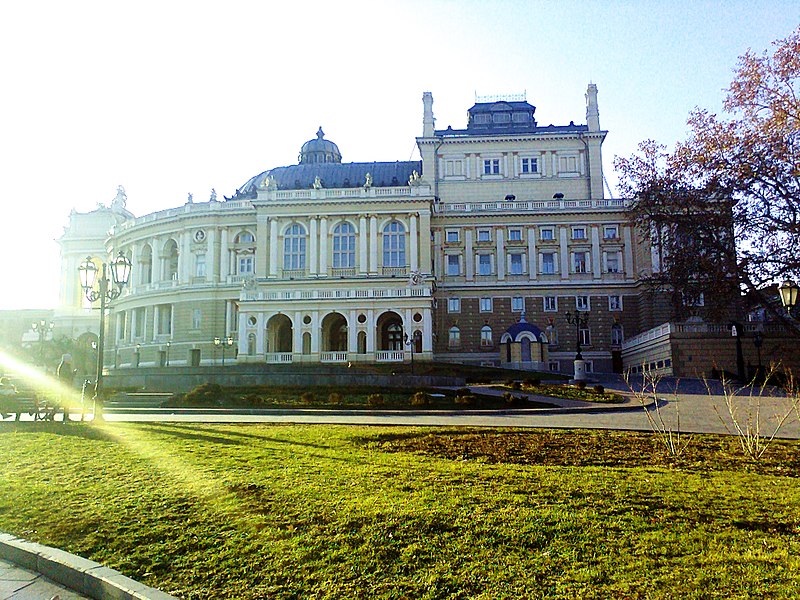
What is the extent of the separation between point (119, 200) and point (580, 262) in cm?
6636

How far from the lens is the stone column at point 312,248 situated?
230 ft

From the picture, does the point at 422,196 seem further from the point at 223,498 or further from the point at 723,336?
the point at 223,498

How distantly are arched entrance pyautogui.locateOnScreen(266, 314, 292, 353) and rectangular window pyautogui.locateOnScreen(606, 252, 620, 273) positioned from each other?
110ft

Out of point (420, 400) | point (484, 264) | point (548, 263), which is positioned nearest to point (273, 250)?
point (484, 264)

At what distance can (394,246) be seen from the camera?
230 feet

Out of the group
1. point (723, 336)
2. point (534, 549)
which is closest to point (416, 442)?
point (534, 549)

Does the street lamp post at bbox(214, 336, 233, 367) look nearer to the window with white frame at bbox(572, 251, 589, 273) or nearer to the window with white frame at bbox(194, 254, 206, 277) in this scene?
the window with white frame at bbox(194, 254, 206, 277)

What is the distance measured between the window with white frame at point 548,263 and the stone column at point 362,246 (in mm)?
18704

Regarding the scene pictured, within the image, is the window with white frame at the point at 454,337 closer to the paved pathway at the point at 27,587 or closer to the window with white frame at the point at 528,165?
the window with white frame at the point at 528,165

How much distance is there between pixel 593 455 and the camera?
13117mm

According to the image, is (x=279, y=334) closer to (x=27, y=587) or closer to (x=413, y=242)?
(x=413, y=242)

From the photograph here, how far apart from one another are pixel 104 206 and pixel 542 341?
68.7 m

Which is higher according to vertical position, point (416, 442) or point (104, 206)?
point (104, 206)

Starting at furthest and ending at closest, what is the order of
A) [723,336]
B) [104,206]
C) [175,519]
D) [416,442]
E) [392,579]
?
[104,206] < [723,336] < [416,442] < [175,519] < [392,579]
